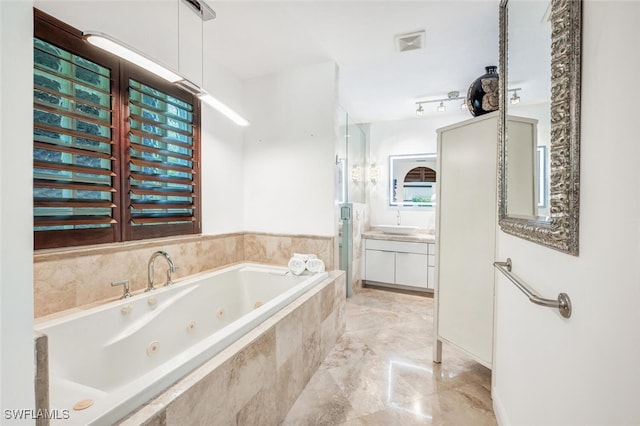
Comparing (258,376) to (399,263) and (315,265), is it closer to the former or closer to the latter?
(315,265)

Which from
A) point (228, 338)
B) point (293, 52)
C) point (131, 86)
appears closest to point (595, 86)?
point (228, 338)

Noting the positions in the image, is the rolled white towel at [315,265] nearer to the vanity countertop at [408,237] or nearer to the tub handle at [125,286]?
the tub handle at [125,286]

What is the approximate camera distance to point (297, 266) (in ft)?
8.30

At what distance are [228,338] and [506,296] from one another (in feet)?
4.92

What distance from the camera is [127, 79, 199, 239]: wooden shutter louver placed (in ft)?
6.40

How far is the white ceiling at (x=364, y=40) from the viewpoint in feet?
6.17

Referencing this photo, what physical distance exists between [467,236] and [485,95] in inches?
40.0

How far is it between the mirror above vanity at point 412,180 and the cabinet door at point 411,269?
96cm

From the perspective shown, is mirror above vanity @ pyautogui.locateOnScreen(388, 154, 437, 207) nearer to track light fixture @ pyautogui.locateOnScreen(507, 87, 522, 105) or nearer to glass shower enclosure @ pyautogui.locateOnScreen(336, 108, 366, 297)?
glass shower enclosure @ pyautogui.locateOnScreen(336, 108, 366, 297)

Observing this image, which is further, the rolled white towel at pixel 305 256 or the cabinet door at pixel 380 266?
the cabinet door at pixel 380 266

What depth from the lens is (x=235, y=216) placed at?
9.58 ft

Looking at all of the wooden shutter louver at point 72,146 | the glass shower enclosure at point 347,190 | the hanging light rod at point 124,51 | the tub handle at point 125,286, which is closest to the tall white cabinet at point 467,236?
the glass shower enclosure at point 347,190

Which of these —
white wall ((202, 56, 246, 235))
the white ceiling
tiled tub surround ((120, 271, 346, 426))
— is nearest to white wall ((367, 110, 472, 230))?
the white ceiling
